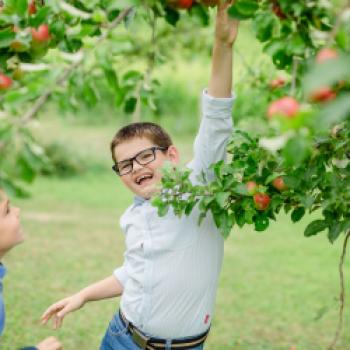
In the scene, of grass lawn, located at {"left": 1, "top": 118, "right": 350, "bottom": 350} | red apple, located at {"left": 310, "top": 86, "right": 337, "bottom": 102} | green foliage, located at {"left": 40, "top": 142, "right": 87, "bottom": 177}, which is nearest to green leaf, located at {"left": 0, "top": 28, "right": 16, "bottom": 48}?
red apple, located at {"left": 310, "top": 86, "right": 337, "bottom": 102}

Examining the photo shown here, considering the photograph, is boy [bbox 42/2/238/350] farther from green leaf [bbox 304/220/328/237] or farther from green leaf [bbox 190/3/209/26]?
green leaf [bbox 190/3/209/26]

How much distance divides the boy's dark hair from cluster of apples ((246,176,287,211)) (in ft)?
1.82

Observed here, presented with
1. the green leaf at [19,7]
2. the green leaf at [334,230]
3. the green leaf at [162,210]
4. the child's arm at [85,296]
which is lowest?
the child's arm at [85,296]

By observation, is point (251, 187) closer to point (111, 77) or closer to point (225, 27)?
point (225, 27)

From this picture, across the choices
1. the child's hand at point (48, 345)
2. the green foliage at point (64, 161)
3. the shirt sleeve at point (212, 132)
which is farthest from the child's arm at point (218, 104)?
the green foliage at point (64, 161)

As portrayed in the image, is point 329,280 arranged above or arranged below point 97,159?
above

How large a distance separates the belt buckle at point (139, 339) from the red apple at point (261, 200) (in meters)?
0.64

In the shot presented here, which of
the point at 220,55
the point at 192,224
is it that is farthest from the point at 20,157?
the point at 192,224

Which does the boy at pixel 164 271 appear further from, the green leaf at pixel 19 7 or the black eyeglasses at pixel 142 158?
the green leaf at pixel 19 7

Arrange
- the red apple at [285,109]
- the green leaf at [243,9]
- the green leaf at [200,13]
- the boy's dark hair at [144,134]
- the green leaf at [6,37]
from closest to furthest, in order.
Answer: the red apple at [285,109] < the green leaf at [243,9] < the green leaf at [200,13] < the green leaf at [6,37] < the boy's dark hair at [144,134]

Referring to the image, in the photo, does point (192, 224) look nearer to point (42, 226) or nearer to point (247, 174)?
point (247, 174)

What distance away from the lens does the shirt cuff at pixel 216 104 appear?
2.02 metres

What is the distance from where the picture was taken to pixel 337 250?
7.16 m

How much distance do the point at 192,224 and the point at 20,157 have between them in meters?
1.10
